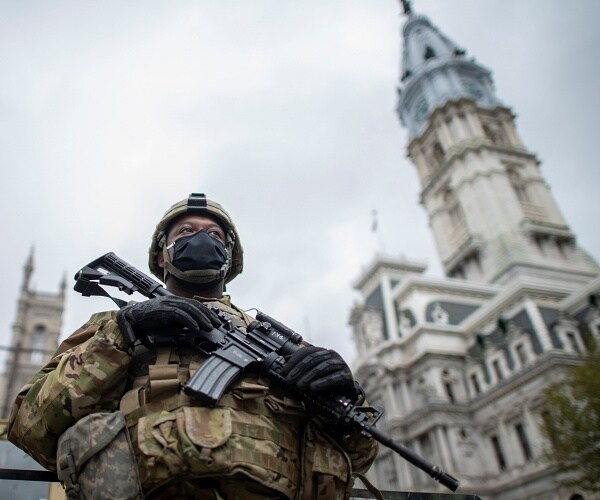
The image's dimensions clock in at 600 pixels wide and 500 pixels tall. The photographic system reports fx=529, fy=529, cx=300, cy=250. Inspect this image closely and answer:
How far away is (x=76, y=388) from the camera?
2.49 metres

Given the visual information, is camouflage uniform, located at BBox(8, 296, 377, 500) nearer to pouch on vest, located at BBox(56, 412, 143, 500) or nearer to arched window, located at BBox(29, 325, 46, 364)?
pouch on vest, located at BBox(56, 412, 143, 500)

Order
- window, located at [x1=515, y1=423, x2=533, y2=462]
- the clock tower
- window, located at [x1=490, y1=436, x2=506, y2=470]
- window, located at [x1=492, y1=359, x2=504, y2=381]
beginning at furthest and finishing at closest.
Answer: the clock tower < window, located at [x1=492, y1=359, x2=504, y2=381] < window, located at [x1=490, y1=436, x2=506, y2=470] < window, located at [x1=515, y1=423, x2=533, y2=462]

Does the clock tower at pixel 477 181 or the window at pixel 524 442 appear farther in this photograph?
the clock tower at pixel 477 181

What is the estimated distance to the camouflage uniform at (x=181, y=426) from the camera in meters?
2.30

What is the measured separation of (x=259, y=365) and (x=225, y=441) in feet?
1.93

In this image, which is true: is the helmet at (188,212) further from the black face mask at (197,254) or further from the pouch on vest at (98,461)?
the pouch on vest at (98,461)

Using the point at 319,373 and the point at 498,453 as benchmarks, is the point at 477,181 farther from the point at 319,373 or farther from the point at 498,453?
the point at 319,373

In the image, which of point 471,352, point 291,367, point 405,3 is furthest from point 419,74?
point 291,367

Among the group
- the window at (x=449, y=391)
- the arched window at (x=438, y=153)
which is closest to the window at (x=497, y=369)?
the window at (x=449, y=391)

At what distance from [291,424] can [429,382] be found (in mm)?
31460

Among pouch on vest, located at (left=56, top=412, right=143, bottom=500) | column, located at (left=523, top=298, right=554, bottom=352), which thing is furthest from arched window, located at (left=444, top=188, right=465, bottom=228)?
pouch on vest, located at (left=56, top=412, right=143, bottom=500)

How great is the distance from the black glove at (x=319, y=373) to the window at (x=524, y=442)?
93.9ft

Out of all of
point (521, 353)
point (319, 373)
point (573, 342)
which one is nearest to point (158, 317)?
point (319, 373)

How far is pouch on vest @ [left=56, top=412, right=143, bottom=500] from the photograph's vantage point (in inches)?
87.8
